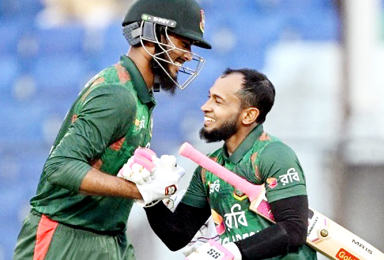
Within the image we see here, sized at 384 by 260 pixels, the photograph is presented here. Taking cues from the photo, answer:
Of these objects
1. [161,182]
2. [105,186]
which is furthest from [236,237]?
[105,186]

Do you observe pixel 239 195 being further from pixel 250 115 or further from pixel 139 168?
pixel 139 168

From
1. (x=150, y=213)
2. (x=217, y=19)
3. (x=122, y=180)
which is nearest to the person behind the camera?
(x=122, y=180)

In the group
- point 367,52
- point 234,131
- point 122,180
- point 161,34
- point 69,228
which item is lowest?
point 69,228

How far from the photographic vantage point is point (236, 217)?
2920mm

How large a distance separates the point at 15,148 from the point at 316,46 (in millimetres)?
1991

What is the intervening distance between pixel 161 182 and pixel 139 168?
95 millimetres

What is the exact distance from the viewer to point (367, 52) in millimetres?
5027

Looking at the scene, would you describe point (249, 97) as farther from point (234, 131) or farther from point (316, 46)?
point (316, 46)

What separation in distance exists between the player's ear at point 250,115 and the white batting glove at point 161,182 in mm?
374

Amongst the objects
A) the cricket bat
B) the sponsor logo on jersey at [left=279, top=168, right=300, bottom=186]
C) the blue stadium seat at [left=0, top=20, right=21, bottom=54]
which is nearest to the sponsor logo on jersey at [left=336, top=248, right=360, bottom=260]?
the cricket bat

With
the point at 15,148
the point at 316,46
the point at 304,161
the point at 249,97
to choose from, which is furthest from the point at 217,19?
the point at 249,97

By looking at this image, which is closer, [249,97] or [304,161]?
[249,97]

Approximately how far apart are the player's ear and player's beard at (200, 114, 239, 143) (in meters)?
0.03

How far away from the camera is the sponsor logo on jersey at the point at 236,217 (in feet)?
9.55
